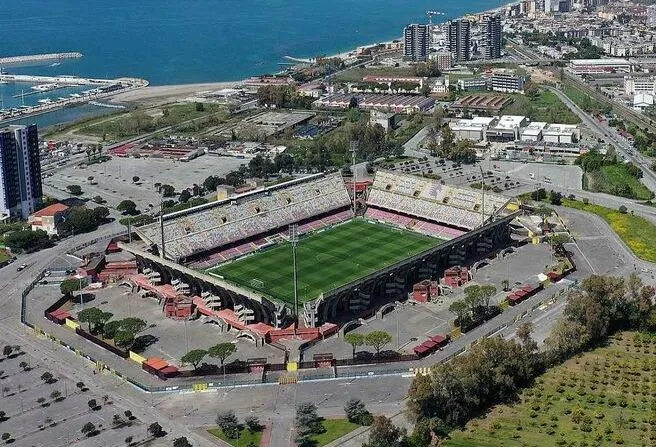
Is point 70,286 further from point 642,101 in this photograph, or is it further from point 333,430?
point 642,101

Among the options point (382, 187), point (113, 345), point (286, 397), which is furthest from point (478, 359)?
point (382, 187)

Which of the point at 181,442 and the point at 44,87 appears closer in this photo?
the point at 181,442

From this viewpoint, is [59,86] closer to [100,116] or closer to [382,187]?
[100,116]

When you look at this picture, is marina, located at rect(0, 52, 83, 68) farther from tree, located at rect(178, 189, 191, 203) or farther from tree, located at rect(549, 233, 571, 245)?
tree, located at rect(549, 233, 571, 245)

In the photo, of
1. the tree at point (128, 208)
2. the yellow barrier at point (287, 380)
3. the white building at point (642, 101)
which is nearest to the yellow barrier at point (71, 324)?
the yellow barrier at point (287, 380)

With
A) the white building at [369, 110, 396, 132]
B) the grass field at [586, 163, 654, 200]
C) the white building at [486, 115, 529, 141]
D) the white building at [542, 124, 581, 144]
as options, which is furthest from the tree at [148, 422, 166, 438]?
the white building at [369, 110, 396, 132]

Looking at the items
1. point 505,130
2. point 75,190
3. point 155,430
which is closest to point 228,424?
point 155,430
